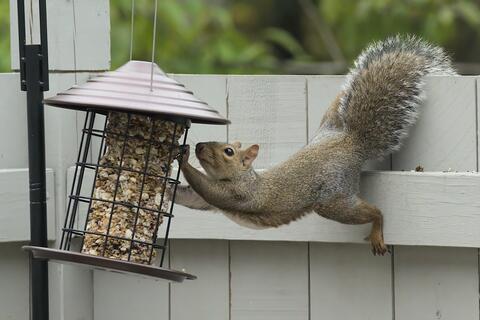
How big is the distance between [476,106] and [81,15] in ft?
4.18

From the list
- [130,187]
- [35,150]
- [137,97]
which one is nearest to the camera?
[137,97]

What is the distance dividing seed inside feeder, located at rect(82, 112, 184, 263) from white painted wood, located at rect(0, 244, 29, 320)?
74 cm

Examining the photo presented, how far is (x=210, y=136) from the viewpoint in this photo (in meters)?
3.53

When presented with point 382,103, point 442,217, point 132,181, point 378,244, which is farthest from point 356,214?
point 132,181

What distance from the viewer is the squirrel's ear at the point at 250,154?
320 cm

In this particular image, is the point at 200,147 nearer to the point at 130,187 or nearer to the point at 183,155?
the point at 183,155

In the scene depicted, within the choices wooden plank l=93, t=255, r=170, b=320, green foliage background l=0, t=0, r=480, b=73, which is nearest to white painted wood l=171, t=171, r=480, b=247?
wooden plank l=93, t=255, r=170, b=320

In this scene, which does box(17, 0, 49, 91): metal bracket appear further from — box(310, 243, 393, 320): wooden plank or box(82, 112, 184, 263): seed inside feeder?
box(310, 243, 393, 320): wooden plank

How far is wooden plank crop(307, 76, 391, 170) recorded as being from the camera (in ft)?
11.3

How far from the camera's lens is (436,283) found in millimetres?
3350

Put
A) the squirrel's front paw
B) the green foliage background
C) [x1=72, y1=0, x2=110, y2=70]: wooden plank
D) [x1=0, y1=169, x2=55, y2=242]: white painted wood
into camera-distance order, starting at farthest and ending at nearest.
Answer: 1. the green foliage background
2. [x1=72, y1=0, x2=110, y2=70]: wooden plank
3. [x1=0, y1=169, x2=55, y2=242]: white painted wood
4. the squirrel's front paw

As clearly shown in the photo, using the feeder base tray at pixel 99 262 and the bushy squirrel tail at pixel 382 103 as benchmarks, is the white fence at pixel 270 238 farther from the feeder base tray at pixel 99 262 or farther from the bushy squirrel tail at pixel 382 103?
the feeder base tray at pixel 99 262

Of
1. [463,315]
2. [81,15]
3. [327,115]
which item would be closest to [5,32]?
[81,15]

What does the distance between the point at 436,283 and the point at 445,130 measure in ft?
1.53
